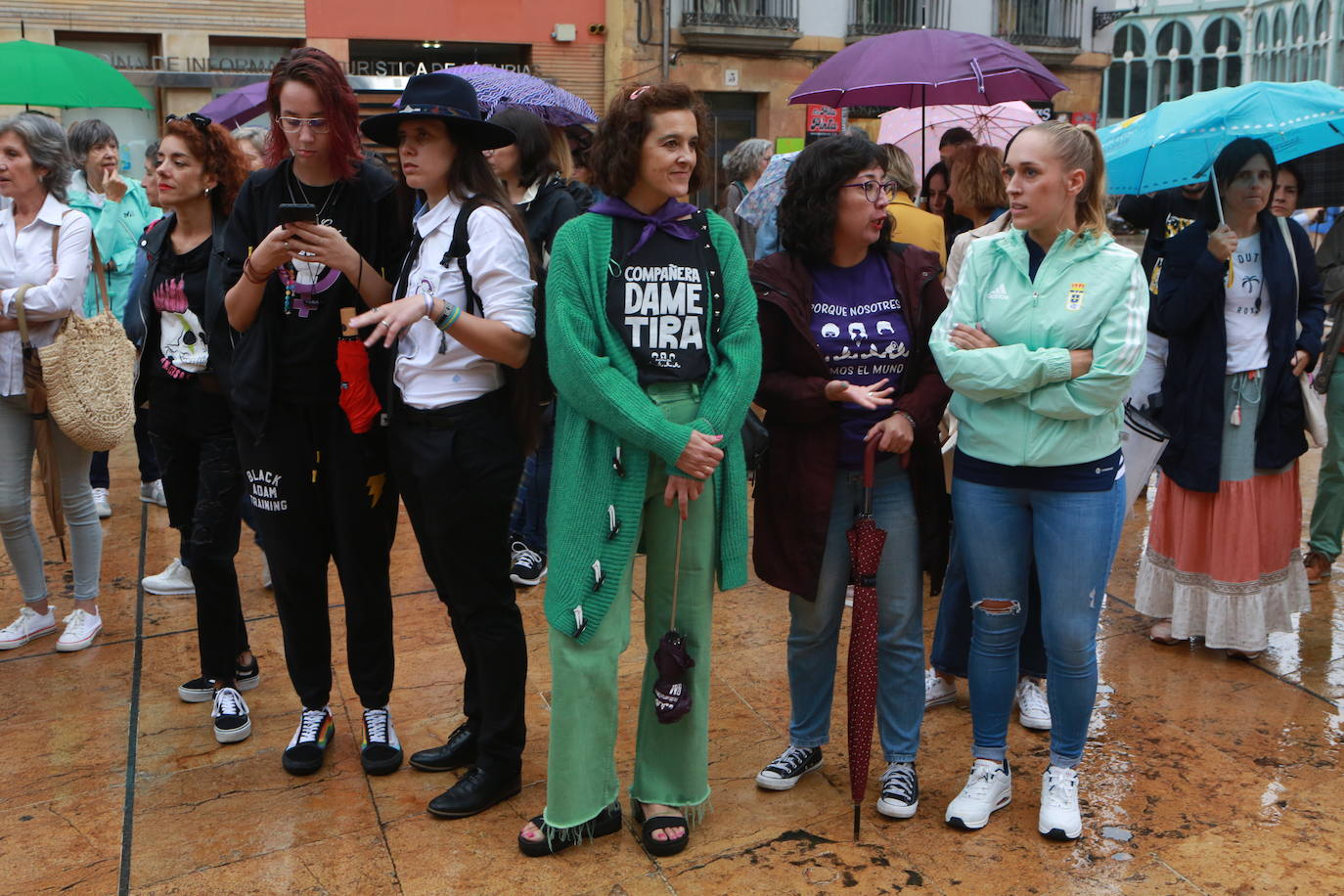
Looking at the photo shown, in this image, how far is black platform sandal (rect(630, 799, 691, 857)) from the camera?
127 inches

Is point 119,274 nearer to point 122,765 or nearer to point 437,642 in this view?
point 437,642

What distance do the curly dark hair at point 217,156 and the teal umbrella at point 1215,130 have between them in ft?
9.22

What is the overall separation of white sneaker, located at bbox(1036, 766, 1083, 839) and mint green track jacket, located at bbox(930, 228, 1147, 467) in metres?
0.87

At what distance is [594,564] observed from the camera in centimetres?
313

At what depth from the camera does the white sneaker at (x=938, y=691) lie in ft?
13.7

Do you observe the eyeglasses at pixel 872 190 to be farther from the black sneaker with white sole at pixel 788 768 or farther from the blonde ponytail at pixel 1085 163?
the black sneaker with white sole at pixel 788 768

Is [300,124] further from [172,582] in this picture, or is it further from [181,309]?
[172,582]

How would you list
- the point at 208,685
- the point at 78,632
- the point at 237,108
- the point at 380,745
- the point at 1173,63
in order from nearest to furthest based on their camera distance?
the point at 380,745, the point at 208,685, the point at 78,632, the point at 237,108, the point at 1173,63

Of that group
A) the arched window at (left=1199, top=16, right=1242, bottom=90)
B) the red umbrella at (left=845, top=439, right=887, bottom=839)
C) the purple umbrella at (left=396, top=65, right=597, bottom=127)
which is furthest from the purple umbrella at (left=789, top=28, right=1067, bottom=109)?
the arched window at (left=1199, top=16, right=1242, bottom=90)

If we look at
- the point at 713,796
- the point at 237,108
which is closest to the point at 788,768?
the point at 713,796

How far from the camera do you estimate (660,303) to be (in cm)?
311

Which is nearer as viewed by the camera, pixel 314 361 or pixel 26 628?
pixel 314 361

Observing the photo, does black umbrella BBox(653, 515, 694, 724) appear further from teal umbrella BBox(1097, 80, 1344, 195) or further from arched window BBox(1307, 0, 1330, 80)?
arched window BBox(1307, 0, 1330, 80)

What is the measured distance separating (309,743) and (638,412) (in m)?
1.60
